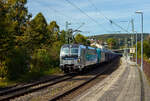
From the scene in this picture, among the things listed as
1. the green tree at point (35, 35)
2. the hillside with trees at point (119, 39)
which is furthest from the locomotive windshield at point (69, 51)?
the hillside with trees at point (119, 39)

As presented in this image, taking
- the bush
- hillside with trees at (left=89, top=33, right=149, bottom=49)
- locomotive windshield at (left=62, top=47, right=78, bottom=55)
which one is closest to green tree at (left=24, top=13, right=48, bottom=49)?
the bush

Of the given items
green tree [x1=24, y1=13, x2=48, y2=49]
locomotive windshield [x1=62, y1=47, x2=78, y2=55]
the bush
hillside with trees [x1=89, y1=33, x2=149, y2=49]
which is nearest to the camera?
the bush

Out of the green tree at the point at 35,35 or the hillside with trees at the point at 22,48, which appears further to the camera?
the green tree at the point at 35,35

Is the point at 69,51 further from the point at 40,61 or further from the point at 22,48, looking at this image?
the point at 22,48

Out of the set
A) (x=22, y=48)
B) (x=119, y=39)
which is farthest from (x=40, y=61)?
(x=119, y=39)

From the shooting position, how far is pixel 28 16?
29312 mm

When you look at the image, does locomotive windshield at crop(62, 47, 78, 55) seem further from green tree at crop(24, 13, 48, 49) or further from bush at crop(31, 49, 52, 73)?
green tree at crop(24, 13, 48, 49)

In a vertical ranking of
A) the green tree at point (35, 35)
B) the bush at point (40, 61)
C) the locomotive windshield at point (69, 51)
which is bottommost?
the bush at point (40, 61)

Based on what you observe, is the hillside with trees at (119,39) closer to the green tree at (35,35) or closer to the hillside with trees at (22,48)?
the green tree at (35,35)

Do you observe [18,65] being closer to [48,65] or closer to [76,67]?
[76,67]

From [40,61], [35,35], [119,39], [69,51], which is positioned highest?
[119,39]

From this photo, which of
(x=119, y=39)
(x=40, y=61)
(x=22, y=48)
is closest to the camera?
(x=22, y=48)

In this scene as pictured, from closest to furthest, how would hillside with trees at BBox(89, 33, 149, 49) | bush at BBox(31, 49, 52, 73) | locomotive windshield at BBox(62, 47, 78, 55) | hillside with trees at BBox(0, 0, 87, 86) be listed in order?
1. hillside with trees at BBox(0, 0, 87, 86)
2. bush at BBox(31, 49, 52, 73)
3. locomotive windshield at BBox(62, 47, 78, 55)
4. hillside with trees at BBox(89, 33, 149, 49)

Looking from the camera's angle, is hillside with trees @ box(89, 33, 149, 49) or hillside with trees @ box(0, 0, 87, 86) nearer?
hillside with trees @ box(0, 0, 87, 86)
